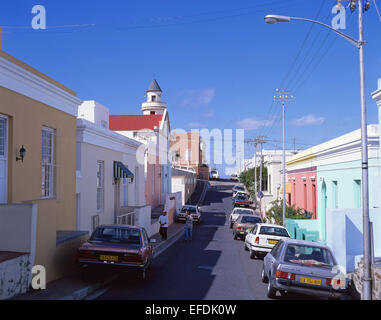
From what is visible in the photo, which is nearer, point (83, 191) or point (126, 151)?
point (83, 191)

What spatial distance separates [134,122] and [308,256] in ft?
133

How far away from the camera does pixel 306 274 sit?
943 cm

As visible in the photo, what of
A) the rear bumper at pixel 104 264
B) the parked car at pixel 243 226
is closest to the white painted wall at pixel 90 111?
the parked car at pixel 243 226

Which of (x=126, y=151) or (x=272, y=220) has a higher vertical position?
(x=126, y=151)

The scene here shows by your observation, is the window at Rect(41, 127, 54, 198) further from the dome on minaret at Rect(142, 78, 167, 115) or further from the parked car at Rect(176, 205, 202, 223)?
the dome on minaret at Rect(142, 78, 167, 115)

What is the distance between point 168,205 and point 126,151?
12008 mm

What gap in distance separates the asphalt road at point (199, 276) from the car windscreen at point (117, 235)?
1.12 m

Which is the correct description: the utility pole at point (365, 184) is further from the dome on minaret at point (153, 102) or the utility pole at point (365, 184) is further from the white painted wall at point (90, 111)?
the dome on minaret at point (153, 102)

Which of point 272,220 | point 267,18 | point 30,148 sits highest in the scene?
point 267,18

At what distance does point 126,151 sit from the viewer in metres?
22.0
